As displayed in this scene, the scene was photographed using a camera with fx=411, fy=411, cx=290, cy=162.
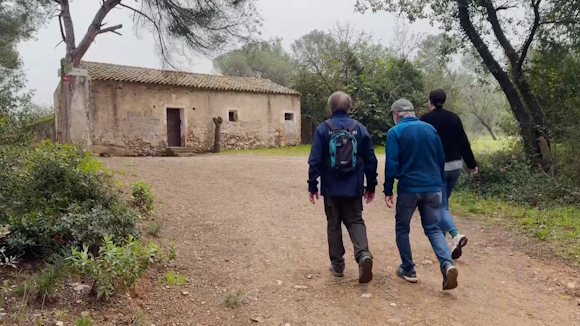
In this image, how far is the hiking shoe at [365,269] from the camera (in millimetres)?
3627

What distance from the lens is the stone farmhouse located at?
1631 centimetres

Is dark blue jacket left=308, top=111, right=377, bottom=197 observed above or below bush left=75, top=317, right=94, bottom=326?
above

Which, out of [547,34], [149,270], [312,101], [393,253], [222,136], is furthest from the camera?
[312,101]

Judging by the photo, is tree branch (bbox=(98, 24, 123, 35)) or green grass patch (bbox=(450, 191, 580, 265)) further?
tree branch (bbox=(98, 24, 123, 35))

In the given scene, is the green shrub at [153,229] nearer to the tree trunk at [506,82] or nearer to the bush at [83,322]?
the bush at [83,322]

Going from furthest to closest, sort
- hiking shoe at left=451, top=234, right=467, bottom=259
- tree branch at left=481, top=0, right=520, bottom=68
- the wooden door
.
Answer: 1. the wooden door
2. tree branch at left=481, top=0, right=520, bottom=68
3. hiking shoe at left=451, top=234, right=467, bottom=259

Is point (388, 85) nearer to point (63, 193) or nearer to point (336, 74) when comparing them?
point (336, 74)

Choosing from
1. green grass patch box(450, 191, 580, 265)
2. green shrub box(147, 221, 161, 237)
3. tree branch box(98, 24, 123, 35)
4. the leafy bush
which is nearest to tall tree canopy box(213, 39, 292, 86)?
tree branch box(98, 24, 123, 35)

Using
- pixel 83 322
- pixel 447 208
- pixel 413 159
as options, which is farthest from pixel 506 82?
pixel 83 322

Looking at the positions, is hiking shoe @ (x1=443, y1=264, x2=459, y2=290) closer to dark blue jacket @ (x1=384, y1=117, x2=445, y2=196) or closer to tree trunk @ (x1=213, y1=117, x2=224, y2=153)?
dark blue jacket @ (x1=384, y1=117, x2=445, y2=196)

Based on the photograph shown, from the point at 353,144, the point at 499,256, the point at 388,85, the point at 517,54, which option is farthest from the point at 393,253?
the point at 388,85

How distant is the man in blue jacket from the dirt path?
0.47 meters

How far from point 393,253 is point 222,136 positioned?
16.1 meters

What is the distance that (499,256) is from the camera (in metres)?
4.89
